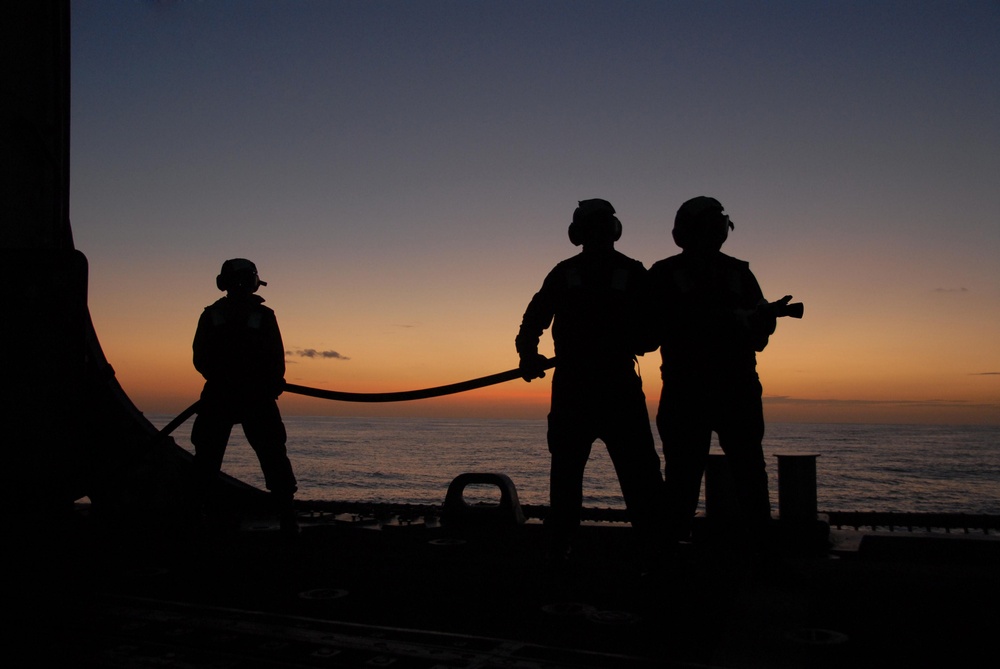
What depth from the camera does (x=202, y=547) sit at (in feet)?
15.6

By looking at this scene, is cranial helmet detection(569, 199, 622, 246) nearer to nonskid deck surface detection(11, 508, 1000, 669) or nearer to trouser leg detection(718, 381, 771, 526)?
A: trouser leg detection(718, 381, 771, 526)

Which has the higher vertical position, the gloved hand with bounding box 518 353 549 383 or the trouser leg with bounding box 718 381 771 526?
the gloved hand with bounding box 518 353 549 383

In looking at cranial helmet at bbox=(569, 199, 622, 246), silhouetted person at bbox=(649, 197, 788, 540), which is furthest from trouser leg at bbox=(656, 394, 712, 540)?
cranial helmet at bbox=(569, 199, 622, 246)

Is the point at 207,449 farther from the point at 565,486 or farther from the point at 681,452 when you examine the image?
the point at 681,452

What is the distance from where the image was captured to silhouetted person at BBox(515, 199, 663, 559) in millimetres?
3793

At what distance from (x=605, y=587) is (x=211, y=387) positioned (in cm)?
336

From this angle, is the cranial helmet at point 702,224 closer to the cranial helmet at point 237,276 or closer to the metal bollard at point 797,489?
the metal bollard at point 797,489

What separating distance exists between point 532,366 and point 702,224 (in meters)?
1.17

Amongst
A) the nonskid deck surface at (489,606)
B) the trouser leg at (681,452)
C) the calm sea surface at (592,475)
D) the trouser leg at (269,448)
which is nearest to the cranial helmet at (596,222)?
the trouser leg at (681,452)

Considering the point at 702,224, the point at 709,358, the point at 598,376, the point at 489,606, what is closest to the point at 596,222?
the point at 702,224

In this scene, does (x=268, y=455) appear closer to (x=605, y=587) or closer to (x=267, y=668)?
(x=605, y=587)

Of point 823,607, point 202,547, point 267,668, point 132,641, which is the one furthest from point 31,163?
point 823,607

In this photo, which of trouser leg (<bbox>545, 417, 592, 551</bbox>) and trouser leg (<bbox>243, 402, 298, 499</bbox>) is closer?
trouser leg (<bbox>545, 417, 592, 551</bbox>)

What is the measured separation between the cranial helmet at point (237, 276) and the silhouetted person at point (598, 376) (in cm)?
255
